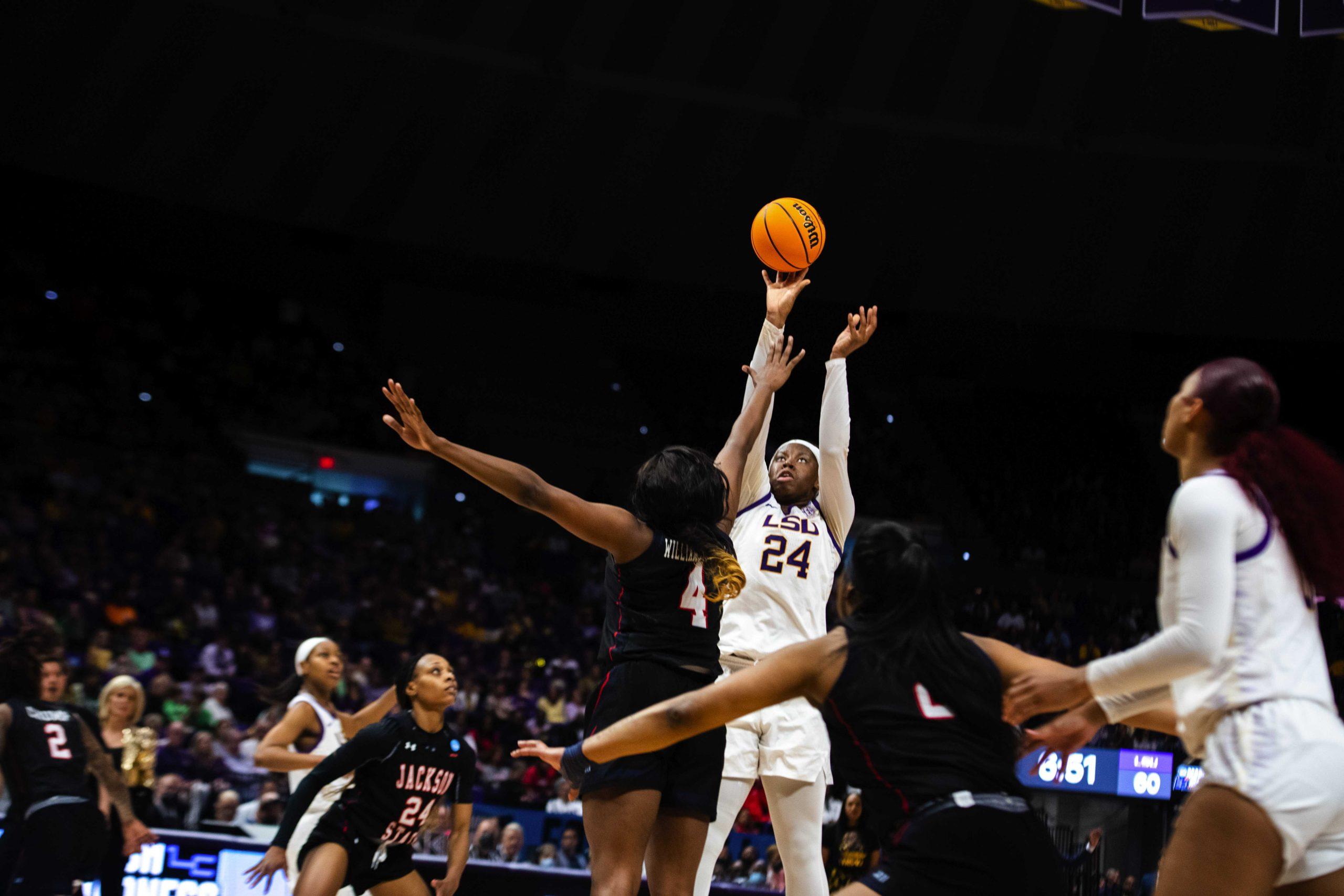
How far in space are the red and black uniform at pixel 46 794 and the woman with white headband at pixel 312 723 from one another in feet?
2.83

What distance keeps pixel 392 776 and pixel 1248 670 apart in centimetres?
420

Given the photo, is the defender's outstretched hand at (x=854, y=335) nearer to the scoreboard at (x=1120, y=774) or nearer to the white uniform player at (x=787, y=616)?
the white uniform player at (x=787, y=616)

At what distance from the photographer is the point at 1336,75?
56.4 feet

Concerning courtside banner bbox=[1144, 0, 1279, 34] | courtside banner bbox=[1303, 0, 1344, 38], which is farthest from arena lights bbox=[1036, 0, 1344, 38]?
courtside banner bbox=[1303, 0, 1344, 38]

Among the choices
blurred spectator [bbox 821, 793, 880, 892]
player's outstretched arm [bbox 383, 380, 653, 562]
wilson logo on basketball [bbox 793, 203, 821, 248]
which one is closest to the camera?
player's outstretched arm [bbox 383, 380, 653, 562]

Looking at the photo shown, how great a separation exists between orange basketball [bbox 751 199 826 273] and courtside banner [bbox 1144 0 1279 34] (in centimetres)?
380

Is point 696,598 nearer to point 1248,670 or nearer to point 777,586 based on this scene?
point 777,586

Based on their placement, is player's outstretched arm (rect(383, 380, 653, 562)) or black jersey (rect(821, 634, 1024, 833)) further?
player's outstretched arm (rect(383, 380, 653, 562))

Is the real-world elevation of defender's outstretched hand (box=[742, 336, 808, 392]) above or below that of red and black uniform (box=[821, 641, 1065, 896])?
above

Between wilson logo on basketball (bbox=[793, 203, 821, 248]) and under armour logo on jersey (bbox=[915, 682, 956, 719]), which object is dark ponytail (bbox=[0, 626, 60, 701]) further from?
under armour logo on jersey (bbox=[915, 682, 956, 719])

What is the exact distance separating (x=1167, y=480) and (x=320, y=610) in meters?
13.7

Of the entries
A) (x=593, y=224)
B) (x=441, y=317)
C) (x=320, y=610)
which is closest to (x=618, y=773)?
(x=320, y=610)

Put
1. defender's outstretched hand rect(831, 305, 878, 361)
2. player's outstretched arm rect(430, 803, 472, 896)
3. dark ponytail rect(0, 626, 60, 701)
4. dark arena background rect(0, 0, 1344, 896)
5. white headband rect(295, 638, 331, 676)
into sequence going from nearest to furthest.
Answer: defender's outstretched hand rect(831, 305, 878, 361)
player's outstretched arm rect(430, 803, 472, 896)
dark ponytail rect(0, 626, 60, 701)
white headband rect(295, 638, 331, 676)
dark arena background rect(0, 0, 1344, 896)

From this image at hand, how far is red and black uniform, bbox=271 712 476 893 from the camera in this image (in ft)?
19.2
